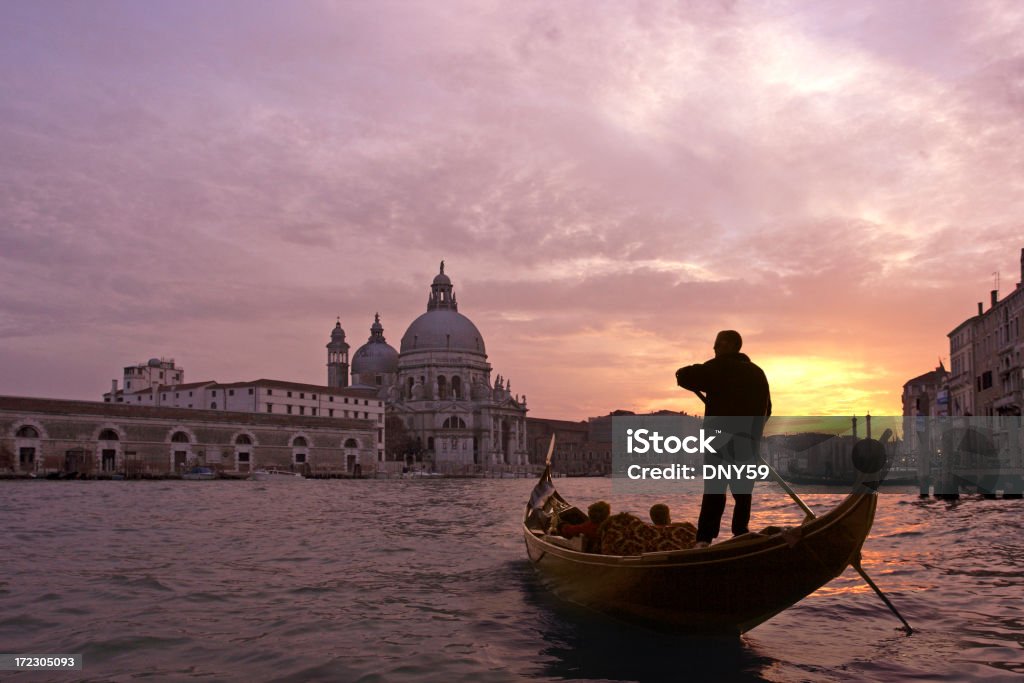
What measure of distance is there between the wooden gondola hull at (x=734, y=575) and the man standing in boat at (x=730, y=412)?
0.32 meters

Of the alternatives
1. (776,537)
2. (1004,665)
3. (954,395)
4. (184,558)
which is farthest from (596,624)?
(954,395)

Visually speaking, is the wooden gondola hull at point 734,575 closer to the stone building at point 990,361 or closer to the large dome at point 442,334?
the stone building at point 990,361

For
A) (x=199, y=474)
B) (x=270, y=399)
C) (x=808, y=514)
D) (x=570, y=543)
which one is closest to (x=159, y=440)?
(x=199, y=474)

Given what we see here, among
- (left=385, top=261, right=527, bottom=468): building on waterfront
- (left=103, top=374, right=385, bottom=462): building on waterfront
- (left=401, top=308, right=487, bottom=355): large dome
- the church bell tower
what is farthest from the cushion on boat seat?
the church bell tower

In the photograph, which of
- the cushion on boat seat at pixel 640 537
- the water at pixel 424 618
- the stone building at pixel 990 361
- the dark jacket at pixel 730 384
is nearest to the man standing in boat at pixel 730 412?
the dark jacket at pixel 730 384

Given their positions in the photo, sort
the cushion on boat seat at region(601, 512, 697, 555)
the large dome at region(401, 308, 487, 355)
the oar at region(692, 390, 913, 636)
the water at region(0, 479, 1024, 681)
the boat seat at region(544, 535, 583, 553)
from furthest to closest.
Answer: the large dome at region(401, 308, 487, 355) < the boat seat at region(544, 535, 583, 553) < the cushion on boat seat at region(601, 512, 697, 555) < the water at region(0, 479, 1024, 681) < the oar at region(692, 390, 913, 636)

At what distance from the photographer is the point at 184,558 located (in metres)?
14.0

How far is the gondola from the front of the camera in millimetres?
6555

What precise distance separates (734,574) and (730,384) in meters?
1.42

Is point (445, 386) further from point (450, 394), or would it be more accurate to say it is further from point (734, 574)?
point (734, 574)

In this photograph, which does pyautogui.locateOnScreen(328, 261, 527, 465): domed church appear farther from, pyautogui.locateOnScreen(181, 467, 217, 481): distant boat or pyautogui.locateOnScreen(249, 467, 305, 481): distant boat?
pyautogui.locateOnScreen(181, 467, 217, 481): distant boat

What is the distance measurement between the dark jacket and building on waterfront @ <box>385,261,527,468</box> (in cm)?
9797

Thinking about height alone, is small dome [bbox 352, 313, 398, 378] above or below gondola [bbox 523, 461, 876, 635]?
above

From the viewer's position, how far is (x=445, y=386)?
115125mm
